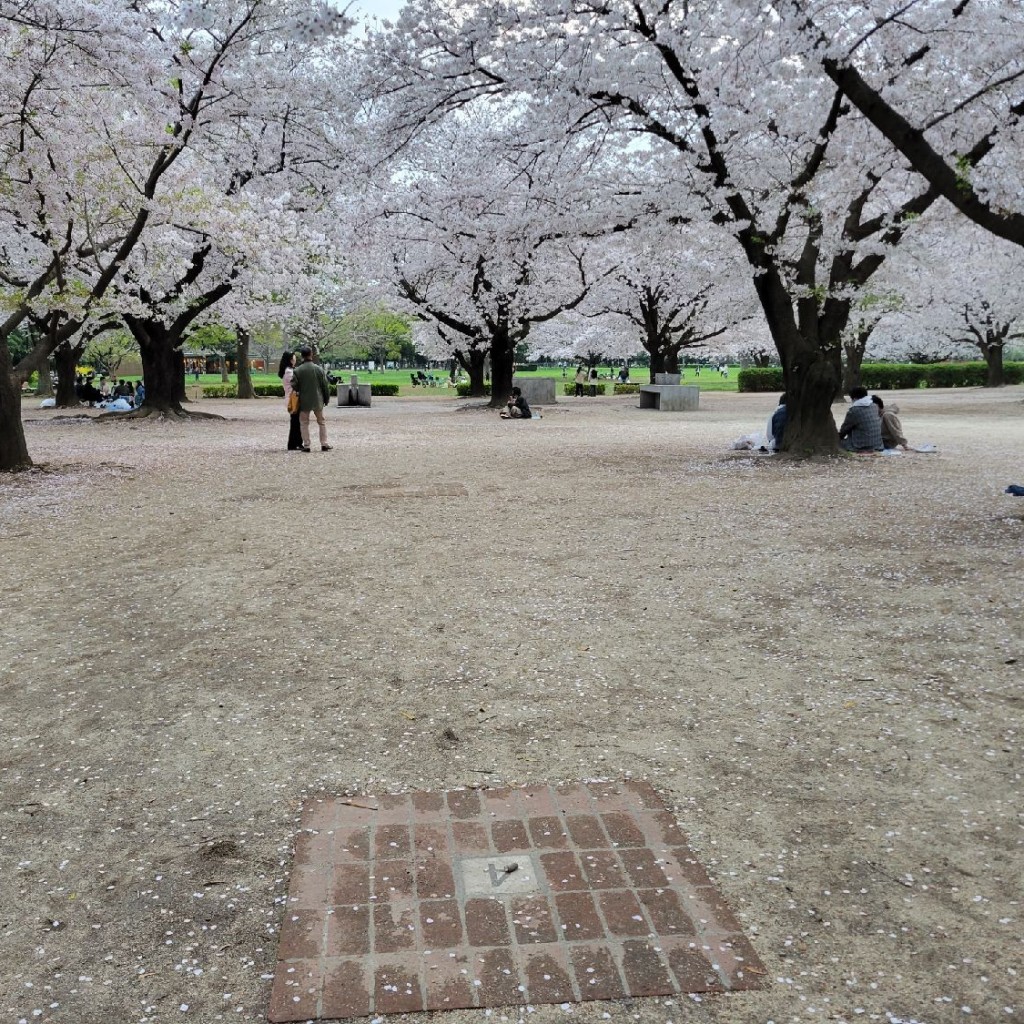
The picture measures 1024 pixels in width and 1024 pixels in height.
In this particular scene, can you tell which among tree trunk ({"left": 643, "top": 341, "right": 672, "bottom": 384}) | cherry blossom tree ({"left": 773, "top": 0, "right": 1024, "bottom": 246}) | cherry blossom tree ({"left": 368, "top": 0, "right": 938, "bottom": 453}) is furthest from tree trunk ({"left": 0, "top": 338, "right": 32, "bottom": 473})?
tree trunk ({"left": 643, "top": 341, "right": 672, "bottom": 384})

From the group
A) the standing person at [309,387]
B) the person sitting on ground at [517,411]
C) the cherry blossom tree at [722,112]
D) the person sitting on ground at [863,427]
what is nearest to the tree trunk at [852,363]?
the person sitting on ground at [517,411]

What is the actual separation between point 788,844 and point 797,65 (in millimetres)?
10649

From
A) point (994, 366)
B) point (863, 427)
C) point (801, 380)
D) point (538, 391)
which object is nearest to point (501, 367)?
point (538, 391)

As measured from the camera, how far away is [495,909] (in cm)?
262

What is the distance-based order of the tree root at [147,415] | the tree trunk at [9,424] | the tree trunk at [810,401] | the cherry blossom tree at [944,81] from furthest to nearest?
1. the tree root at [147,415]
2. the tree trunk at [810,401]
3. the tree trunk at [9,424]
4. the cherry blossom tree at [944,81]

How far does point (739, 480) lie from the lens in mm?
11859

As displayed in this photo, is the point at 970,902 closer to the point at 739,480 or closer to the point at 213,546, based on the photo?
the point at 213,546

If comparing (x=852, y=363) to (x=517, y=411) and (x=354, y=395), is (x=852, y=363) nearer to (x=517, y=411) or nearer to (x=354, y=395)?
(x=517, y=411)

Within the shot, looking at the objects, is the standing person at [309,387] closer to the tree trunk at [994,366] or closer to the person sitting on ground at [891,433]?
the person sitting on ground at [891,433]

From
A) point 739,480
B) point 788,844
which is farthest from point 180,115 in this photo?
point 788,844

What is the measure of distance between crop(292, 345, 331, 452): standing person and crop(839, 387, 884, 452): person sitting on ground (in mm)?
8341

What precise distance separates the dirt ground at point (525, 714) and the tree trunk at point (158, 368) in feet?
51.5

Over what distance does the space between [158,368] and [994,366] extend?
34.0 m

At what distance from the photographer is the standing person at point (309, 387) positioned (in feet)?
49.0
